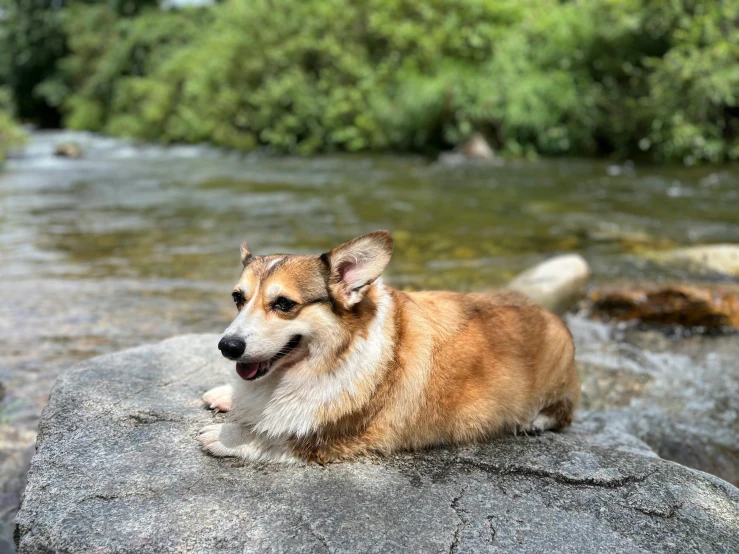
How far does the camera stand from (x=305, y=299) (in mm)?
3182

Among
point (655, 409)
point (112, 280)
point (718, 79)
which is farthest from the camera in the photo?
point (718, 79)

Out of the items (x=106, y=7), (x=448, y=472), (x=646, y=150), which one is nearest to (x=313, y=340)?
(x=448, y=472)

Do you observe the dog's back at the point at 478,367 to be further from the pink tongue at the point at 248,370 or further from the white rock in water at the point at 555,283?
the white rock in water at the point at 555,283

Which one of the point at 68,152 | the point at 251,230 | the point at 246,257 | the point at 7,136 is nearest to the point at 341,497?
the point at 246,257

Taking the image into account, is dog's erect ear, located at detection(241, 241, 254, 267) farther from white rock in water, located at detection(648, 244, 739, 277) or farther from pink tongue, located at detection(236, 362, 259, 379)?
white rock in water, located at detection(648, 244, 739, 277)

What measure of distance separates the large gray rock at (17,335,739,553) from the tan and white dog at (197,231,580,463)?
123 mm

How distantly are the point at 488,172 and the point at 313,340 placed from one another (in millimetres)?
15273

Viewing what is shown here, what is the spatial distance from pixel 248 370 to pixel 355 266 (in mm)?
764

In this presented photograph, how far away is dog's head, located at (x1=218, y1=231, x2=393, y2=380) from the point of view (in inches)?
123

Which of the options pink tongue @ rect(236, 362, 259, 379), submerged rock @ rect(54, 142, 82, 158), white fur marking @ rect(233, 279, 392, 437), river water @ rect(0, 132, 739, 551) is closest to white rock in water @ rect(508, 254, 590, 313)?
river water @ rect(0, 132, 739, 551)

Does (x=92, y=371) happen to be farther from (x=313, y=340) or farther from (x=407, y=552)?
(x=407, y=552)

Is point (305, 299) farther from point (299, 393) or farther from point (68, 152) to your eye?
point (68, 152)

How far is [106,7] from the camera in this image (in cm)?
4600

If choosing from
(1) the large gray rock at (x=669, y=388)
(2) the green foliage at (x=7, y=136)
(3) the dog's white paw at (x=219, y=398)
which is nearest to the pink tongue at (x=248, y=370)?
(3) the dog's white paw at (x=219, y=398)
